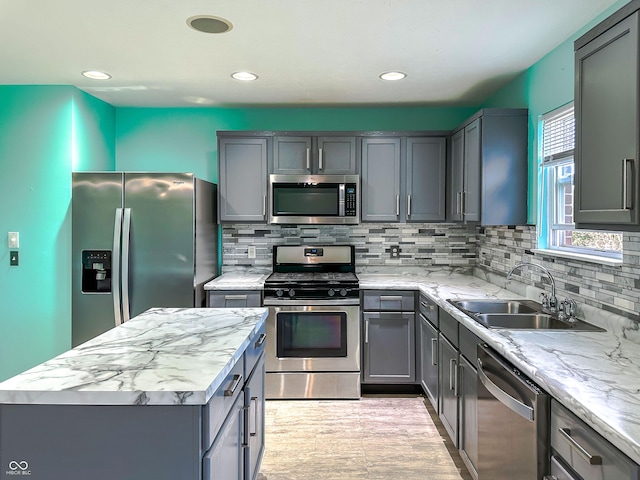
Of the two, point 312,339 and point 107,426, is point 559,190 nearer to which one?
point 312,339

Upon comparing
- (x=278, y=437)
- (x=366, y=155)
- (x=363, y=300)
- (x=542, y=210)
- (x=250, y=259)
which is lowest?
(x=278, y=437)

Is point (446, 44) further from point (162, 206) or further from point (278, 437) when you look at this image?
point (278, 437)

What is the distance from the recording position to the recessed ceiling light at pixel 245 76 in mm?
3021

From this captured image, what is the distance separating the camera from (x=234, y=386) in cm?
157

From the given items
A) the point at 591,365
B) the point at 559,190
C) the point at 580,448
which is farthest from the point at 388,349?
the point at 580,448

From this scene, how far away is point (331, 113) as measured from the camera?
400 centimetres

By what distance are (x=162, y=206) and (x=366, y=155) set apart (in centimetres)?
173

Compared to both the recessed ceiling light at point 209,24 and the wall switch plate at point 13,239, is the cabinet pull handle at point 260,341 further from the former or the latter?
the wall switch plate at point 13,239

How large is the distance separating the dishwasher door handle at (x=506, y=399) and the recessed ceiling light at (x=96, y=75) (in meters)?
3.06

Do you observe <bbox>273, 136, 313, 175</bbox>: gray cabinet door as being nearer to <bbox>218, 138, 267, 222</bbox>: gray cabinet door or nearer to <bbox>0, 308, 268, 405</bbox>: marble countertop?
<bbox>218, 138, 267, 222</bbox>: gray cabinet door

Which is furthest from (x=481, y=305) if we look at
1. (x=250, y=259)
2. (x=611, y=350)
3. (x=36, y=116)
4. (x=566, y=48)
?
(x=36, y=116)

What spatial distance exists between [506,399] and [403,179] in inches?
93.0

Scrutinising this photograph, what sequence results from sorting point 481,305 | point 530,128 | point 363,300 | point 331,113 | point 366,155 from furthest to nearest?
point 331,113
point 366,155
point 363,300
point 530,128
point 481,305

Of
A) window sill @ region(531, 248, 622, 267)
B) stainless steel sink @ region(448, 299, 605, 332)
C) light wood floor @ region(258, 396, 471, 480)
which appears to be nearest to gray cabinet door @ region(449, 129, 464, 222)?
window sill @ region(531, 248, 622, 267)
